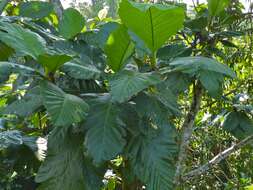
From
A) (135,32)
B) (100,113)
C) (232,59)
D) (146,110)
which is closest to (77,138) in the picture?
(100,113)

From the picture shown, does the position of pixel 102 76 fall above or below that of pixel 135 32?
below

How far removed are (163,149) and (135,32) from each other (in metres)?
0.40

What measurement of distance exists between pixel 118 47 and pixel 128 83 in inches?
8.2

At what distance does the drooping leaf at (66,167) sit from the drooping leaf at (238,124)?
82 centimetres

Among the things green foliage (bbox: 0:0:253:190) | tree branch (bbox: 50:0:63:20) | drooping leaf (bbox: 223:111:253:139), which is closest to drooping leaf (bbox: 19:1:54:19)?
green foliage (bbox: 0:0:253:190)

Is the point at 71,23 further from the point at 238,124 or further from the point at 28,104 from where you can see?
the point at 238,124

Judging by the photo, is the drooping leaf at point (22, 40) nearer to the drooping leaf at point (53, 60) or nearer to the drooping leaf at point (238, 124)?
the drooping leaf at point (53, 60)

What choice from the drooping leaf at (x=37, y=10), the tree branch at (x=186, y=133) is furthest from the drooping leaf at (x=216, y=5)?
the drooping leaf at (x=37, y=10)

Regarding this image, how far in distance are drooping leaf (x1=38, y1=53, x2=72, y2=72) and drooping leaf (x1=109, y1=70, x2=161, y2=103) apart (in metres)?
0.16

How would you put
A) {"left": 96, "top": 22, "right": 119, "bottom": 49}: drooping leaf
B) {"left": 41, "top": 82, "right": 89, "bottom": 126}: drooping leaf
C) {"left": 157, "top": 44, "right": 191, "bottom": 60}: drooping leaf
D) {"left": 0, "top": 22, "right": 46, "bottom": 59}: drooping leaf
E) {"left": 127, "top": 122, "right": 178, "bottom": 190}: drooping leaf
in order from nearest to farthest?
{"left": 41, "top": 82, "right": 89, "bottom": 126}: drooping leaf
{"left": 0, "top": 22, "right": 46, "bottom": 59}: drooping leaf
{"left": 127, "top": 122, "right": 178, "bottom": 190}: drooping leaf
{"left": 96, "top": 22, "right": 119, "bottom": 49}: drooping leaf
{"left": 157, "top": 44, "right": 191, "bottom": 60}: drooping leaf

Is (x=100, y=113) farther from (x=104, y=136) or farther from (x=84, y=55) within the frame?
(x=84, y=55)

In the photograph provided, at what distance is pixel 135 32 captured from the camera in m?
1.24

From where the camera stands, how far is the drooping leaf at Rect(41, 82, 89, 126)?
1018 mm

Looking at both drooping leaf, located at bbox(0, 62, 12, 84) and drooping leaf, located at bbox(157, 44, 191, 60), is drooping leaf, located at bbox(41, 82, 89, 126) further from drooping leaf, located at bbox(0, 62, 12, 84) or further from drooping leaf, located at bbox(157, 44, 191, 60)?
drooping leaf, located at bbox(157, 44, 191, 60)
